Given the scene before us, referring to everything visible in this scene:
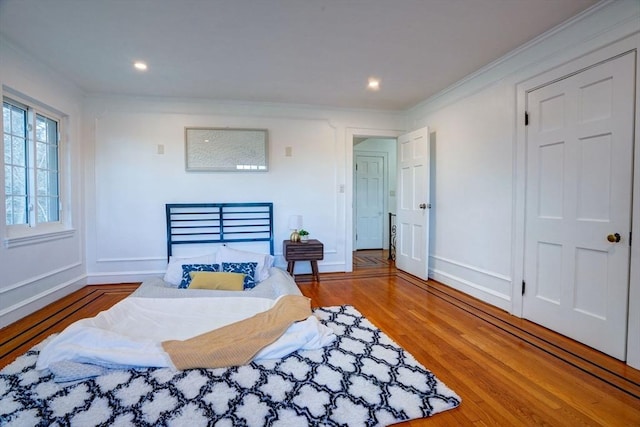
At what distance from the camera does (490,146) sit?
326 centimetres

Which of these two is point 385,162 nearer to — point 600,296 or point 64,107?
point 600,296

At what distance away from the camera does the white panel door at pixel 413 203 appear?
13.5 ft

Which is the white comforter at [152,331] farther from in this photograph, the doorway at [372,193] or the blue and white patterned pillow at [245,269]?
the doorway at [372,193]

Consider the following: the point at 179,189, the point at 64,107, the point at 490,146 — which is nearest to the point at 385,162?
the point at 490,146

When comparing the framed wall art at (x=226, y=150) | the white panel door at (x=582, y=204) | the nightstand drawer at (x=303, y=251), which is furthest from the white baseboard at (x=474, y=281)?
the framed wall art at (x=226, y=150)

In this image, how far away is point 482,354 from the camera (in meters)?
2.22

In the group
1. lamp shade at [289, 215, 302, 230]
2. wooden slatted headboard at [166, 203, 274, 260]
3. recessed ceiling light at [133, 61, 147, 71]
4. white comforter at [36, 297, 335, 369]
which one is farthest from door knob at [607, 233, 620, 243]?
recessed ceiling light at [133, 61, 147, 71]

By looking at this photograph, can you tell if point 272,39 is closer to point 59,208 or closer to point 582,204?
point 582,204

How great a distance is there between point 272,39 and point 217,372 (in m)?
2.63

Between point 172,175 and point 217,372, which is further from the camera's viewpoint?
point 172,175

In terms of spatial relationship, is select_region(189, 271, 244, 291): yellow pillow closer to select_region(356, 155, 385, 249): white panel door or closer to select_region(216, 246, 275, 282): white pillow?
select_region(216, 246, 275, 282): white pillow

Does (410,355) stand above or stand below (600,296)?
below

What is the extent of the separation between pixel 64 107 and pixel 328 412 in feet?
14.1

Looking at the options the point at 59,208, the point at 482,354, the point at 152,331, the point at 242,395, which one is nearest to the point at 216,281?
the point at 152,331
